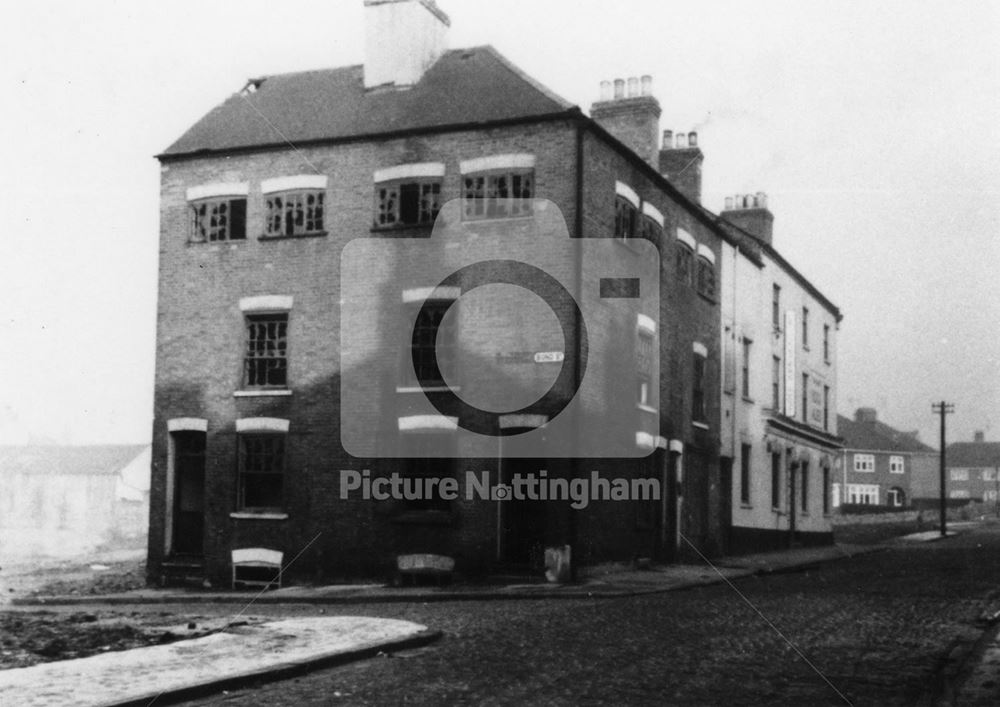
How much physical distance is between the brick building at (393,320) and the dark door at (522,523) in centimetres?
4

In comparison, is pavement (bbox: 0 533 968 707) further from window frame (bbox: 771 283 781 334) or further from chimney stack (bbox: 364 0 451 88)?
window frame (bbox: 771 283 781 334)

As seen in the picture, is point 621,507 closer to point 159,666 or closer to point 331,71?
point 331,71

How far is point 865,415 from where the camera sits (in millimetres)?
94250

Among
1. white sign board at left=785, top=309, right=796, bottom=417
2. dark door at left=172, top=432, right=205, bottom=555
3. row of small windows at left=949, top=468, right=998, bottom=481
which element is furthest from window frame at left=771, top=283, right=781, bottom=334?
row of small windows at left=949, top=468, right=998, bottom=481

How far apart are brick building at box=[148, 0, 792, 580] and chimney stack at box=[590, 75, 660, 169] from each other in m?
2.03

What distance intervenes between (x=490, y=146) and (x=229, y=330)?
664 cm

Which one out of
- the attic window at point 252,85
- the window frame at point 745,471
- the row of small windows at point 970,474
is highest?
the attic window at point 252,85

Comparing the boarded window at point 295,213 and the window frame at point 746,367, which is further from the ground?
the boarded window at point 295,213

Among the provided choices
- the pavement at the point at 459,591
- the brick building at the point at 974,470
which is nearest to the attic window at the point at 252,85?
the pavement at the point at 459,591

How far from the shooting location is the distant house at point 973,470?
10219cm

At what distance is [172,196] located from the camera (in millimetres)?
23391

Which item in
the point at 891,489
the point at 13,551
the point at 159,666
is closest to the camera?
the point at 159,666

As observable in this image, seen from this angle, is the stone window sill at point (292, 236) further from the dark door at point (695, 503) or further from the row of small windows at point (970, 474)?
the row of small windows at point (970, 474)

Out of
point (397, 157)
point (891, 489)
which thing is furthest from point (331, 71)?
point (891, 489)
